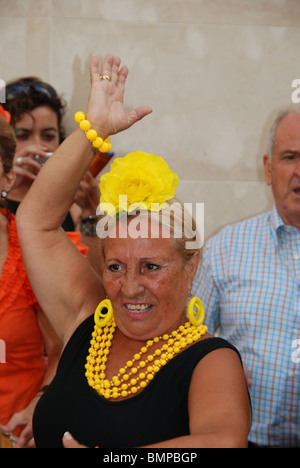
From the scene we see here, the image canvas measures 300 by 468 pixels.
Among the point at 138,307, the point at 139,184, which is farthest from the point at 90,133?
the point at 138,307

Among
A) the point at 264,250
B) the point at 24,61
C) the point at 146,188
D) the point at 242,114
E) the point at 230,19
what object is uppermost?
the point at 230,19

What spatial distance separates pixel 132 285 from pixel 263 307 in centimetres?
74

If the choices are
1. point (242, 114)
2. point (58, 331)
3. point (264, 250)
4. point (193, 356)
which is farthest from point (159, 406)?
point (242, 114)

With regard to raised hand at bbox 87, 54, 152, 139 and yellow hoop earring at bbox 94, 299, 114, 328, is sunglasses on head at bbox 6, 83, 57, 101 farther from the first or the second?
yellow hoop earring at bbox 94, 299, 114, 328

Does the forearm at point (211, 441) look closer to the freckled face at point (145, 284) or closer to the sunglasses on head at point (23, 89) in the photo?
the freckled face at point (145, 284)

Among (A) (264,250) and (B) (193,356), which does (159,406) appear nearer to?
(B) (193,356)

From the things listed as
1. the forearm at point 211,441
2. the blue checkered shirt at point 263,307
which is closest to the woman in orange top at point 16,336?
the blue checkered shirt at point 263,307

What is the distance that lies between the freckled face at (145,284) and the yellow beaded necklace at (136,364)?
33 mm

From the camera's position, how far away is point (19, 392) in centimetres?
174

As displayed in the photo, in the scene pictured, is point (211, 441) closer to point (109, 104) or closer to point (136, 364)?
point (136, 364)

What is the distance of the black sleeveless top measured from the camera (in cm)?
120

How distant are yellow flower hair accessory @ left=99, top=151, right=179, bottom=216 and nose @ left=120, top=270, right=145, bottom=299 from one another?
0.15 metres

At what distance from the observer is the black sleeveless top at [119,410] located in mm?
1199

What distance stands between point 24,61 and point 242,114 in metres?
0.96
